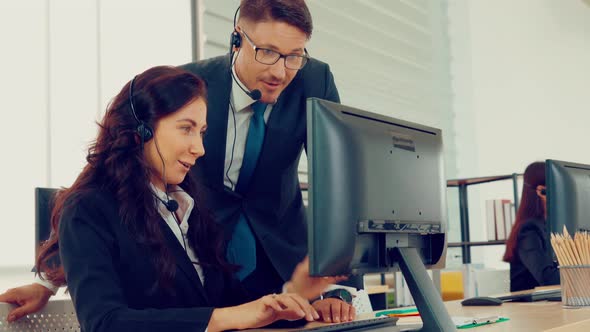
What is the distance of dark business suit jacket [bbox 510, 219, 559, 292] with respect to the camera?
2.97 m

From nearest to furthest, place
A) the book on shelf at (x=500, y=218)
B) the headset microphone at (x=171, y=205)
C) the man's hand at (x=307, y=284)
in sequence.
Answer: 1. the man's hand at (x=307, y=284)
2. the headset microphone at (x=171, y=205)
3. the book on shelf at (x=500, y=218)

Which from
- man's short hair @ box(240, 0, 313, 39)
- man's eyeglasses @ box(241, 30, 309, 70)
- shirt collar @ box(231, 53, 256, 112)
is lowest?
shirt collar @ box(231, 53, 256, 112)

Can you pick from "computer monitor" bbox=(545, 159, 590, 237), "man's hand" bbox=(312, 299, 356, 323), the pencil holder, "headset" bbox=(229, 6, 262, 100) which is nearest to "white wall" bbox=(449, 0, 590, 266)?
"computer monitor" bbox=(545, 159, 590, 237)

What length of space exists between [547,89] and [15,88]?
153 inches

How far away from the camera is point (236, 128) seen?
5.70 ft

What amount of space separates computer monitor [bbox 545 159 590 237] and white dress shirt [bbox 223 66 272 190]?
0.77m

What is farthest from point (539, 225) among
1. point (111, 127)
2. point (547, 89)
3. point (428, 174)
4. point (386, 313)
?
point (547, 89)

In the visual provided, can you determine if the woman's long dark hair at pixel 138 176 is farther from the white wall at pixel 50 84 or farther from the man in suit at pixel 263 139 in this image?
the white wall at pixel 50 84

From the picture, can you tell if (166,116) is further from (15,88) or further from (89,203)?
(15,88)

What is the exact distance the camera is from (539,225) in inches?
121

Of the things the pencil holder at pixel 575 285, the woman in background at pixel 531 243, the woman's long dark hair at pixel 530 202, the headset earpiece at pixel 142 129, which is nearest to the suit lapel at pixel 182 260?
the headset earpiece at pixel 142 129

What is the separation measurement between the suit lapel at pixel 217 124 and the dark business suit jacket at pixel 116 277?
0.35 m

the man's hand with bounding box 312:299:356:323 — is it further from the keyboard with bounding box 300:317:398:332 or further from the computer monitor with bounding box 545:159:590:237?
the computer monitor with bounding box 545:159:590:237

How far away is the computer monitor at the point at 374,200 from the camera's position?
1.14 metres
